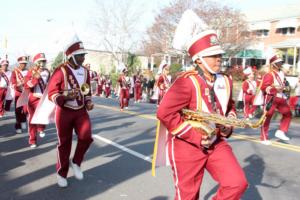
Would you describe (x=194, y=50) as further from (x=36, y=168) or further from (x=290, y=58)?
(x=290, y=58)

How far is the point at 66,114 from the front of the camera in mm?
6680

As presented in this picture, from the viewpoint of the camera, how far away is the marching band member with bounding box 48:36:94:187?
6616 millimetres

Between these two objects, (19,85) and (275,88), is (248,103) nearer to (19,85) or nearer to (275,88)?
(275,88)

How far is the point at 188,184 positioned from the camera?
4.24 metres

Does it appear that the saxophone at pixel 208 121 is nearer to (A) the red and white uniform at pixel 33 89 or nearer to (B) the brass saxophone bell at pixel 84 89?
(B) the brass saxophone bell at pixel 84 89

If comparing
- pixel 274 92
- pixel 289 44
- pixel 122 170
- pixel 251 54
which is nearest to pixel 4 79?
pixel 122 170

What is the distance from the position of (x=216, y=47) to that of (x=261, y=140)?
22.7ft

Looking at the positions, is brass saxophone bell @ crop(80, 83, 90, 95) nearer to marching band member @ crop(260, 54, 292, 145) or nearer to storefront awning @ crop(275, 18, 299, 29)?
marching band member @ crop(260, 54, 292, 145)

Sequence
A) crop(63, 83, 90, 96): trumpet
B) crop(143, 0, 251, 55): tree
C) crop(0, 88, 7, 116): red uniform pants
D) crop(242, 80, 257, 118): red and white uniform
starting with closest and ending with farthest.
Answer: crop(63, 83, 90, 96): trumpet < crop(0, 88, 7, 116): red uniform pants < crop(242, 80, 257, 118): red and white uniform < crop(143, 0, 251, 55): tree

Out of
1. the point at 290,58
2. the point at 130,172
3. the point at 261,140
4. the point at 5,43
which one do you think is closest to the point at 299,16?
the point at 290,58

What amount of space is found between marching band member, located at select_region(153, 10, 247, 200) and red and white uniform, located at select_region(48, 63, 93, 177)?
8.30ft

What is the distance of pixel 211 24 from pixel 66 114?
3224 centimetres

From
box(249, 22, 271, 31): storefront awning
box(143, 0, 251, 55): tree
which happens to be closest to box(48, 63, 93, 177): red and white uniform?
box(143, 0, 251, 55): tree

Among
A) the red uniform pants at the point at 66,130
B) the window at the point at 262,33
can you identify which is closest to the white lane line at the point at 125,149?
the red uniform pants at the point at 66,130
